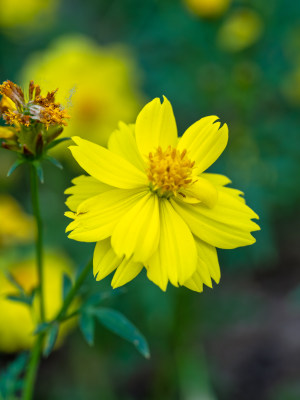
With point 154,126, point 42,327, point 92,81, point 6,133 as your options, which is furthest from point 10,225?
point 92,81

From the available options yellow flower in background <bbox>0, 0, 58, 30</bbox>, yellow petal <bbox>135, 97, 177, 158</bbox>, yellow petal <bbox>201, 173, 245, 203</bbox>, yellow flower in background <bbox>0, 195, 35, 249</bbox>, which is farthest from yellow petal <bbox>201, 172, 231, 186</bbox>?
yellow flower in background <bbox>0, 0, 58, 30</bbox>

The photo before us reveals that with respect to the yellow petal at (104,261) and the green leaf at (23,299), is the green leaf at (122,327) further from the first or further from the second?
the yellow petal at (104,261)

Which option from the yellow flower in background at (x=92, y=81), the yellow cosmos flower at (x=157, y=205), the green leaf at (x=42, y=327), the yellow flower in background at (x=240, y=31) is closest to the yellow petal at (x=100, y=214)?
the yellow cosmos flower at (x=157, y=205)

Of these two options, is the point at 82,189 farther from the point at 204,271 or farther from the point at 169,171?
the point at 204,271

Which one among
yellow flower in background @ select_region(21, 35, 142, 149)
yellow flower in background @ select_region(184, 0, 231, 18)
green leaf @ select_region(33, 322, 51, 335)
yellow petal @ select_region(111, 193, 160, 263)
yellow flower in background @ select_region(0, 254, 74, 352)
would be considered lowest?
yellow flower in background @ select_region(0, 254, 74, 352)

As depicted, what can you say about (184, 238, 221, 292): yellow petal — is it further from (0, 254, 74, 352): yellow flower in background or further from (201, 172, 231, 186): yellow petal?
(0, 254, 74, 352): yellow flower in background

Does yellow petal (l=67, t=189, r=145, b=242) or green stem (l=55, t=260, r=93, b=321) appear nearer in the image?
yellow petal (l=67, t=189, r=145, b=242)
